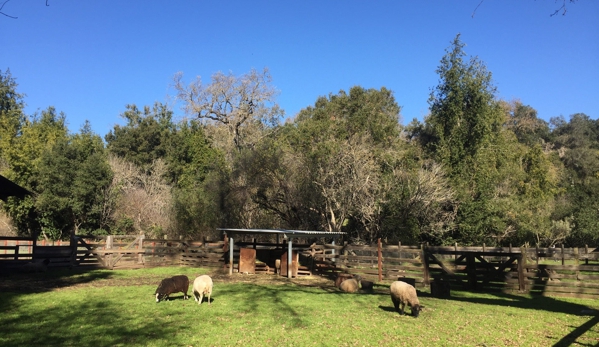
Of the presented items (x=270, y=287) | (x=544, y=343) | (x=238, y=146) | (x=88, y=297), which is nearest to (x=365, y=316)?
(x=544, y=343)

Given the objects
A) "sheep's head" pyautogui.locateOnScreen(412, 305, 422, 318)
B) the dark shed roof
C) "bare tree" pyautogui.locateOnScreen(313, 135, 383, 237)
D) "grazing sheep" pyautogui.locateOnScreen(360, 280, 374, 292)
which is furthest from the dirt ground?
"bare tree" pyautogui.locateOnScreen(313, 135, 383, 237)

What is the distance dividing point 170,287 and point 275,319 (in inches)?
133

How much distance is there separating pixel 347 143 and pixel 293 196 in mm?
4837

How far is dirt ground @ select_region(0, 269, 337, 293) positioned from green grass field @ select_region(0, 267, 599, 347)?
0.26m

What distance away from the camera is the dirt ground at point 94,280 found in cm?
1323

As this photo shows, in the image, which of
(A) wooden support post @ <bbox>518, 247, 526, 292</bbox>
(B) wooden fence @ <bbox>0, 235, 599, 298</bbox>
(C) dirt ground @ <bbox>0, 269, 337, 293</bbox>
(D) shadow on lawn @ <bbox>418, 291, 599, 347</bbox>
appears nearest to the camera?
(D) shadow on lawn @ <bbox>418, 291, 599, 347</bbox>

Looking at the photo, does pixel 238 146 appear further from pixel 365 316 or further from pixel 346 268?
pixel 365 316

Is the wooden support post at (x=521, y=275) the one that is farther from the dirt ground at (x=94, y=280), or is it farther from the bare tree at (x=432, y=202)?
the bare tree at (x=432, y=202)

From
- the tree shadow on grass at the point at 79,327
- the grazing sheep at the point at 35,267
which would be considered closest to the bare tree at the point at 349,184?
the grazing sheep at the point at 35,267

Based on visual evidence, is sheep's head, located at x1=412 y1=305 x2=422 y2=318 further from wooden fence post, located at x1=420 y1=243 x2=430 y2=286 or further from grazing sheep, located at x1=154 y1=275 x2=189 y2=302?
grazing sheep, located at x1=154 y1=275 x2=189 y2=302

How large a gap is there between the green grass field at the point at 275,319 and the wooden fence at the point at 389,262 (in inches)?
30.4

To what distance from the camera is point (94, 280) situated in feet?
49.2

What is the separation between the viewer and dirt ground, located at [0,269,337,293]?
521 inches

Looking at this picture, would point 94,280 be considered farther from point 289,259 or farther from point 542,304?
point 542,304
